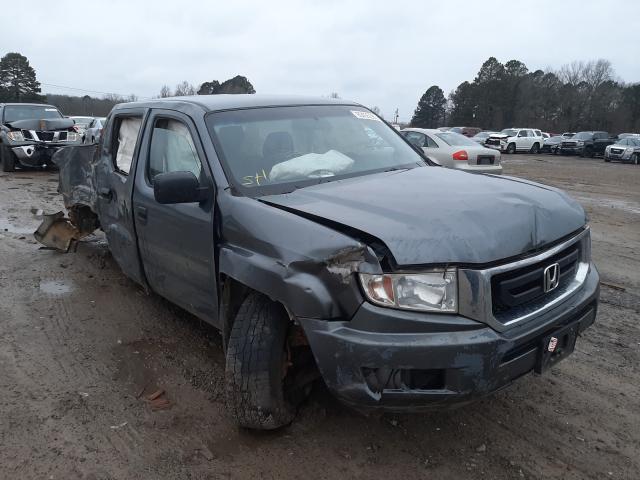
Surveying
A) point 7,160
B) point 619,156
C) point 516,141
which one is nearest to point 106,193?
point 7,160

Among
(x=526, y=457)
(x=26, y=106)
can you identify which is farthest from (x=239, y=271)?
(x=26, y=106)

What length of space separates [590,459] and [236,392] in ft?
5.99

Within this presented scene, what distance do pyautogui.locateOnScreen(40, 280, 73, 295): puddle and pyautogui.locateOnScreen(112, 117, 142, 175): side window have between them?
1614 mm

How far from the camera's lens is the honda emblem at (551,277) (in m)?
2.58

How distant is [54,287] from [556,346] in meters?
4.75

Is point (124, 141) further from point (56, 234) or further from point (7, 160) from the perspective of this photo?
point (7, 160)

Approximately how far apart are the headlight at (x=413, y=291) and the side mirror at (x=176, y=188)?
1211 mm

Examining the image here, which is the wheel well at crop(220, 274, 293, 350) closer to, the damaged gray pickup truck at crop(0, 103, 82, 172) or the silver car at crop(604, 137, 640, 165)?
the damaged gray pickup truck at crop(0, 103, 82, 172)

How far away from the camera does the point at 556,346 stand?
2611 millimetres

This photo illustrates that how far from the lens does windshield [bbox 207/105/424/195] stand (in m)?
3.20

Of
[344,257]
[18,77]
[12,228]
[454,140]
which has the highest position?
[18,77]

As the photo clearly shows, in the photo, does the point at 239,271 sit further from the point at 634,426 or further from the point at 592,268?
the point at 634,426

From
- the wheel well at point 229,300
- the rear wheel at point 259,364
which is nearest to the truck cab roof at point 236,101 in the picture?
the wheel well at point 229,300

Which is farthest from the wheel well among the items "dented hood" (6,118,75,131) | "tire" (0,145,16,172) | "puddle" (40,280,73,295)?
"tire" (0,145,16,172)
